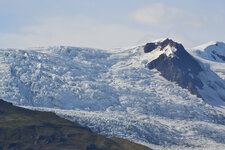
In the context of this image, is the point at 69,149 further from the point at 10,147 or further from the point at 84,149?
the point at 10,147

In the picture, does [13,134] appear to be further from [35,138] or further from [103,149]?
[103,149]

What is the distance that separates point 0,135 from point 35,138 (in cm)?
1167

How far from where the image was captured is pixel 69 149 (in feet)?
641

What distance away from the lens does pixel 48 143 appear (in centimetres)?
19862

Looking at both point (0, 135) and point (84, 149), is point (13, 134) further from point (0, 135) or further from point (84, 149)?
point (84, 149)

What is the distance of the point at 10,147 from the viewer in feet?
621

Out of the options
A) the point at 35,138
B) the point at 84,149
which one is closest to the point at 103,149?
the point at 84,149

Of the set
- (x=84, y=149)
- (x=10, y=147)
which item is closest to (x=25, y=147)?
(x=10, y=147)

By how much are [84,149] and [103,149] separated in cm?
681

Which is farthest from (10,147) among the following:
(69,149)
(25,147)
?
(69,149)

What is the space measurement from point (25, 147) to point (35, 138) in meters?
8.98

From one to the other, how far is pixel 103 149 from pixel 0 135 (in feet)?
114

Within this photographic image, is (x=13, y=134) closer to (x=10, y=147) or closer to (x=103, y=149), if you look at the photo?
(x=10, y=147)

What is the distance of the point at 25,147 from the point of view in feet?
627
